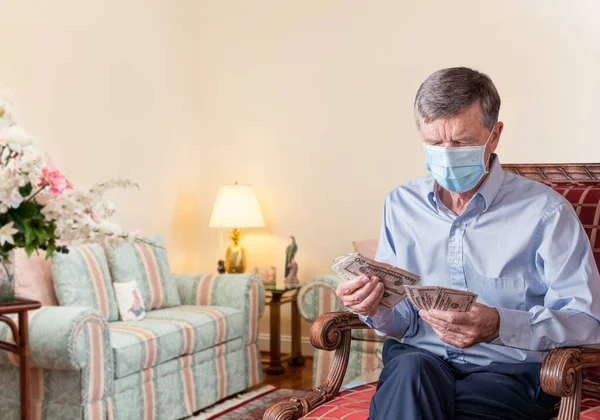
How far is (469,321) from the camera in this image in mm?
1645

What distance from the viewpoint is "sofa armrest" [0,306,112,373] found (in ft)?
9.86

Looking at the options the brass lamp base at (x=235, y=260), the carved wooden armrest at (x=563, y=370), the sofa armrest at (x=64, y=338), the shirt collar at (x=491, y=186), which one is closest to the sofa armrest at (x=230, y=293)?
the brass lamp base at (x=235, y=260)

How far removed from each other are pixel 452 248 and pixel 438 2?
10.1 ft

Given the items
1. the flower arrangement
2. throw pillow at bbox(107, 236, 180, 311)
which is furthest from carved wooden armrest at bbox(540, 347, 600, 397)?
throw pillow at bbox(107, 236, 180, 311)

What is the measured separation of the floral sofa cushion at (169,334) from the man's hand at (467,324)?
197 cm

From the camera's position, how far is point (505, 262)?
1.84 m

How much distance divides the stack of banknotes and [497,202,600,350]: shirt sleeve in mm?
138

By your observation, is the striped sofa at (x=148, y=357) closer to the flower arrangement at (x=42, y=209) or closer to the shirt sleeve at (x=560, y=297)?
the flower arrangement at (x=42, y=209)

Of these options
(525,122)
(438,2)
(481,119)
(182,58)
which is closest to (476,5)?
(438,2)

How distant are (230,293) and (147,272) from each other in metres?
0.46

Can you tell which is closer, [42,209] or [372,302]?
[42,209]

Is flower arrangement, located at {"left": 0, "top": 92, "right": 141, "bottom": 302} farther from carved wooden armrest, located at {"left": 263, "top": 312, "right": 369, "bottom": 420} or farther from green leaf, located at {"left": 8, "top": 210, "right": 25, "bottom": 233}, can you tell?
carved wooden armrest, located at {"left": 263, "top": 312, "right": 369, "bottom": 420}

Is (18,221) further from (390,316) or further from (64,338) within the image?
(64,338)

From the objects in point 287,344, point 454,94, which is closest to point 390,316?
point 454,94
